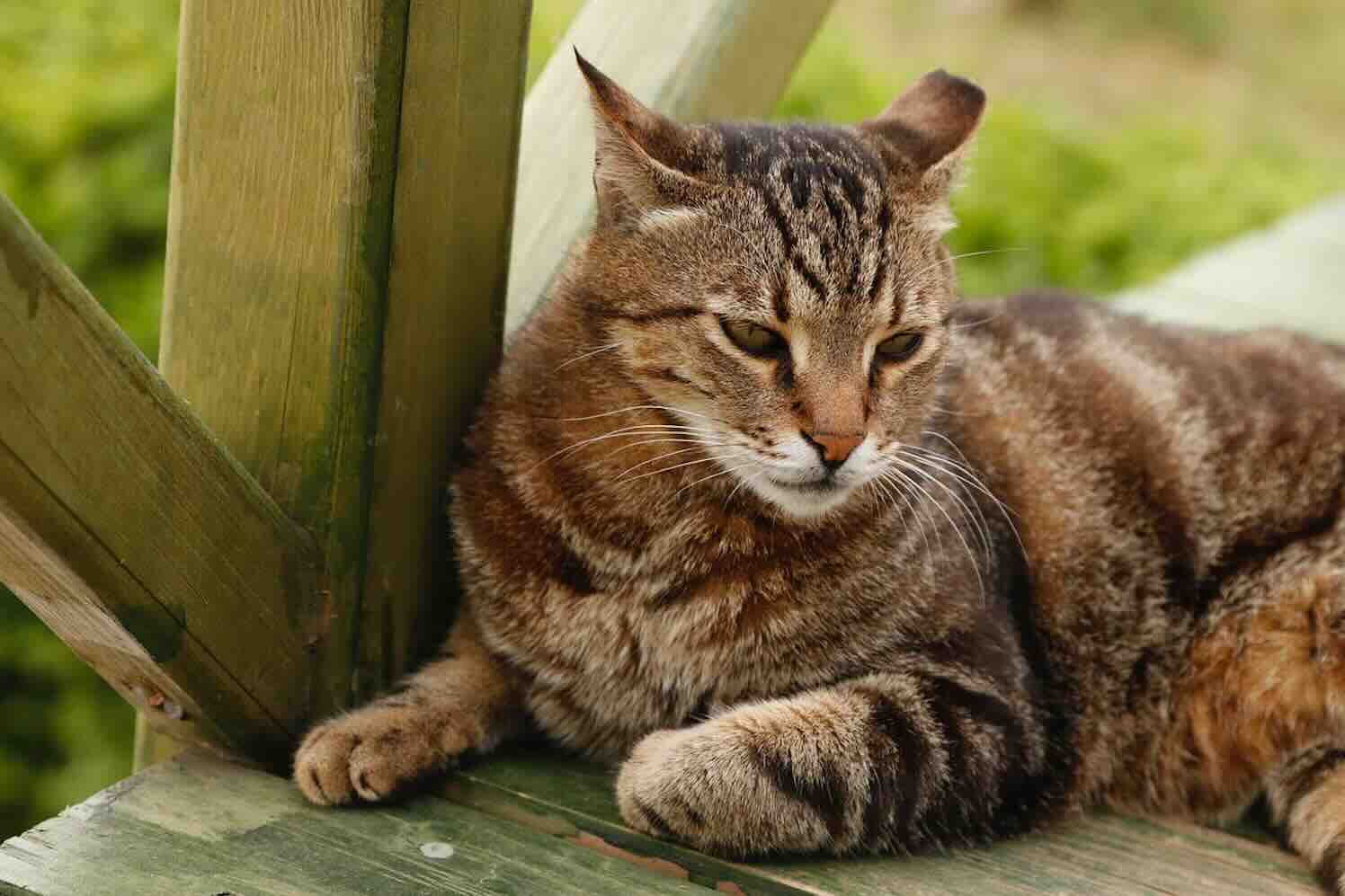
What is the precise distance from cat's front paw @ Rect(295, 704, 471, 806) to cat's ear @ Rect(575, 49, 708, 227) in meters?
Answer: 0.85

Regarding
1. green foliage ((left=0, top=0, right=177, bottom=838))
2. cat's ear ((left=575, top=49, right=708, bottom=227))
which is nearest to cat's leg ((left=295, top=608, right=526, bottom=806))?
cat's ear ((left=575, top=49, right=708, bottom=227))

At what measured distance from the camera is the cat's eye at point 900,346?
7.81 feet

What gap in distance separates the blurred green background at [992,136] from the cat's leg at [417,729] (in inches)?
45.7

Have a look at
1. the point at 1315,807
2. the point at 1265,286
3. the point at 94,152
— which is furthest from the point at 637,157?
the point at 1265,286

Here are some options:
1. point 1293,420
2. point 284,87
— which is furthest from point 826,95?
point 284,87

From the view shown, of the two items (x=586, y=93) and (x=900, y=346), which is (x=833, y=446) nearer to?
(x=900, y=346)

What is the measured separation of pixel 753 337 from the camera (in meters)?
2.26

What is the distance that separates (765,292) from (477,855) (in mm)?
925

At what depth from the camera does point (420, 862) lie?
2.07 meters

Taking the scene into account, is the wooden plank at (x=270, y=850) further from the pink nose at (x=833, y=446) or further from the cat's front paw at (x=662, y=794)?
the pink nose at (x=833, y=446)

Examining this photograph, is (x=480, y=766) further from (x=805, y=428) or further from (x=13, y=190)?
(x=13, y=190)

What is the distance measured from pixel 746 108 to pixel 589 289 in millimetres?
749

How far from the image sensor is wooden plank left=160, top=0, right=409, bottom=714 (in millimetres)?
1985

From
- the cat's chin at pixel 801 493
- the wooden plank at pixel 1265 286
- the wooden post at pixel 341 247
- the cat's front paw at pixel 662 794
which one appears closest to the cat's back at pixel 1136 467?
the cat's chin at pixel 801 493
